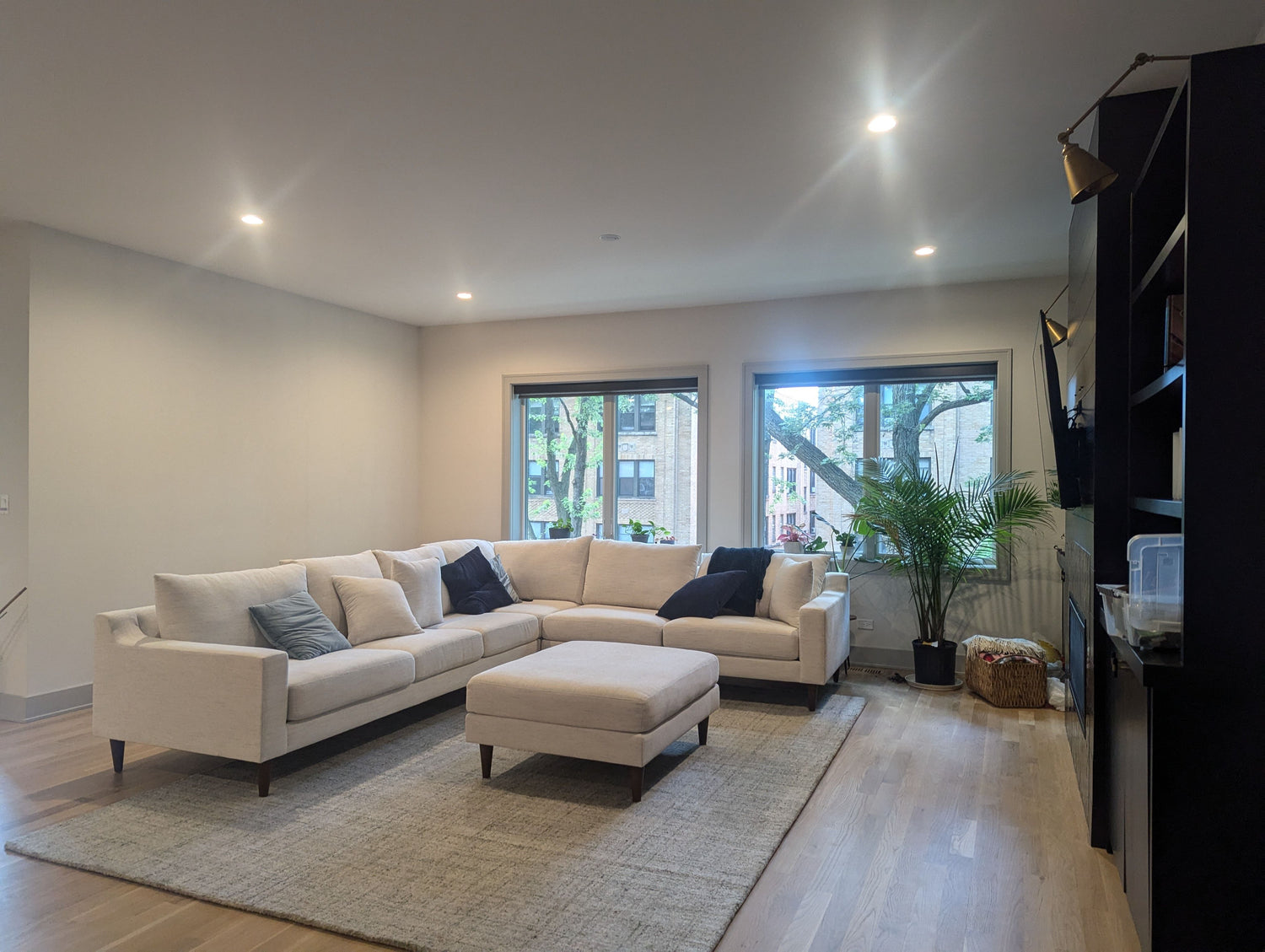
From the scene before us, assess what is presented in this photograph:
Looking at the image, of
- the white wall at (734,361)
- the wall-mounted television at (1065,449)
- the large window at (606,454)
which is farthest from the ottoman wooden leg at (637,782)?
the large window at (606,454)

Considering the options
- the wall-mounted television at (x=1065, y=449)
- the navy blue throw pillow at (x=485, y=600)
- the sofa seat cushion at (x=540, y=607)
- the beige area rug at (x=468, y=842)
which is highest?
the wall-mounted television at (x=1065, y=449)

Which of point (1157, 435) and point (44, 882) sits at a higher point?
point (1157, 435)

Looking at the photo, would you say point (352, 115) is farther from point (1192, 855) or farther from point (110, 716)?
point (1192, 855)

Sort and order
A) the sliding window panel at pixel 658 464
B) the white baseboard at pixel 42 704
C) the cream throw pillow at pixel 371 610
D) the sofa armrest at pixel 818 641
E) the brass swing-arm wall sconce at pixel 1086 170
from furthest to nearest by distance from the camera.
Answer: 1. the sliding window panel at pixel 658 464
2. the sofa armrest at pixel 818 641
3. the white baseboard at pixel 42 704
4. the cream throw pillow at pixel 371 610
5. the brass swing-arm wall sconce at pixel 1086 170

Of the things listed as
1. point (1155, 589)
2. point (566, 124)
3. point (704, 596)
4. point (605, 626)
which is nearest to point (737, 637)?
point (704, 596)

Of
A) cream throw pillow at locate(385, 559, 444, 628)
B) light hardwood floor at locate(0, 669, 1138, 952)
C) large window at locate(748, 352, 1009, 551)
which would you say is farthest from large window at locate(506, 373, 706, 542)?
light hardwood floor at locate(0, 669, 1138, 952)

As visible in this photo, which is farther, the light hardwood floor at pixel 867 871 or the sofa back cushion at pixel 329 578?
the sofa back cushion at pixel 329 578

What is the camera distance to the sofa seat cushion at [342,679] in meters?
3.60

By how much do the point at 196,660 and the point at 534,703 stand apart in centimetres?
141

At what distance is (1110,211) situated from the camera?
9.49ft

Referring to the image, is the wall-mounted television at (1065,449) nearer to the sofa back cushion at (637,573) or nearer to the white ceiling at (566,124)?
the white ceiling at (566,124)

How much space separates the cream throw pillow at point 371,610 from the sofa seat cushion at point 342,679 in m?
0.21

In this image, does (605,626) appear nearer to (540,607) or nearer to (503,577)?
(540,607)

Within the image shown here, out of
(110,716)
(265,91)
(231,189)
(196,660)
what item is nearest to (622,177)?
(265,91)
